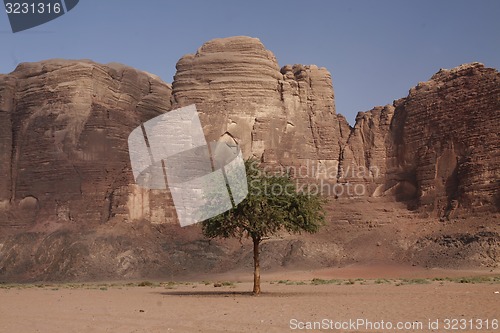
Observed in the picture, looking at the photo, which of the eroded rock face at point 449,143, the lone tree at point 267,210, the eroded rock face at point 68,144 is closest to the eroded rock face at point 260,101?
the eroded rock face at point 68,144

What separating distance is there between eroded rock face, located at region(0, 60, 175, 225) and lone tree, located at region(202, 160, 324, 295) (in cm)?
3504

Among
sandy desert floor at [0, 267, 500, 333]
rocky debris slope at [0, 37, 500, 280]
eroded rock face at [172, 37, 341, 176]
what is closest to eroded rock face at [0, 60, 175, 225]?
rocky debris slope at [0, 37, 500, 280]

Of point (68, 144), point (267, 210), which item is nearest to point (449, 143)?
point (267, 210)

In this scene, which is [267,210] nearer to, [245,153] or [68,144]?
[245,153]

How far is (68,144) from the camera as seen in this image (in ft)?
219

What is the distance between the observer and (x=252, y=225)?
30.0 metres

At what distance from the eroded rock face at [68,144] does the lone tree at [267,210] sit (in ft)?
115

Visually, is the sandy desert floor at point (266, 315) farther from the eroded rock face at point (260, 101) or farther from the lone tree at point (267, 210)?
the eroded rock face at point (260, 101)

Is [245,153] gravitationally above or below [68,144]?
below

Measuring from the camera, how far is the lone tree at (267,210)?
97.8 feet

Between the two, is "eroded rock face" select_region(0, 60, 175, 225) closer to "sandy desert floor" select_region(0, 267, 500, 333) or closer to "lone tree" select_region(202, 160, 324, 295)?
"lone tree" select_region(202, 160, 324, 295)

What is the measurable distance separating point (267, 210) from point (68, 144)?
4274 centimetres

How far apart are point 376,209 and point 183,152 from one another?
2199 centimetres

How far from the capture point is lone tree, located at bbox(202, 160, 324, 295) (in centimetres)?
2981
